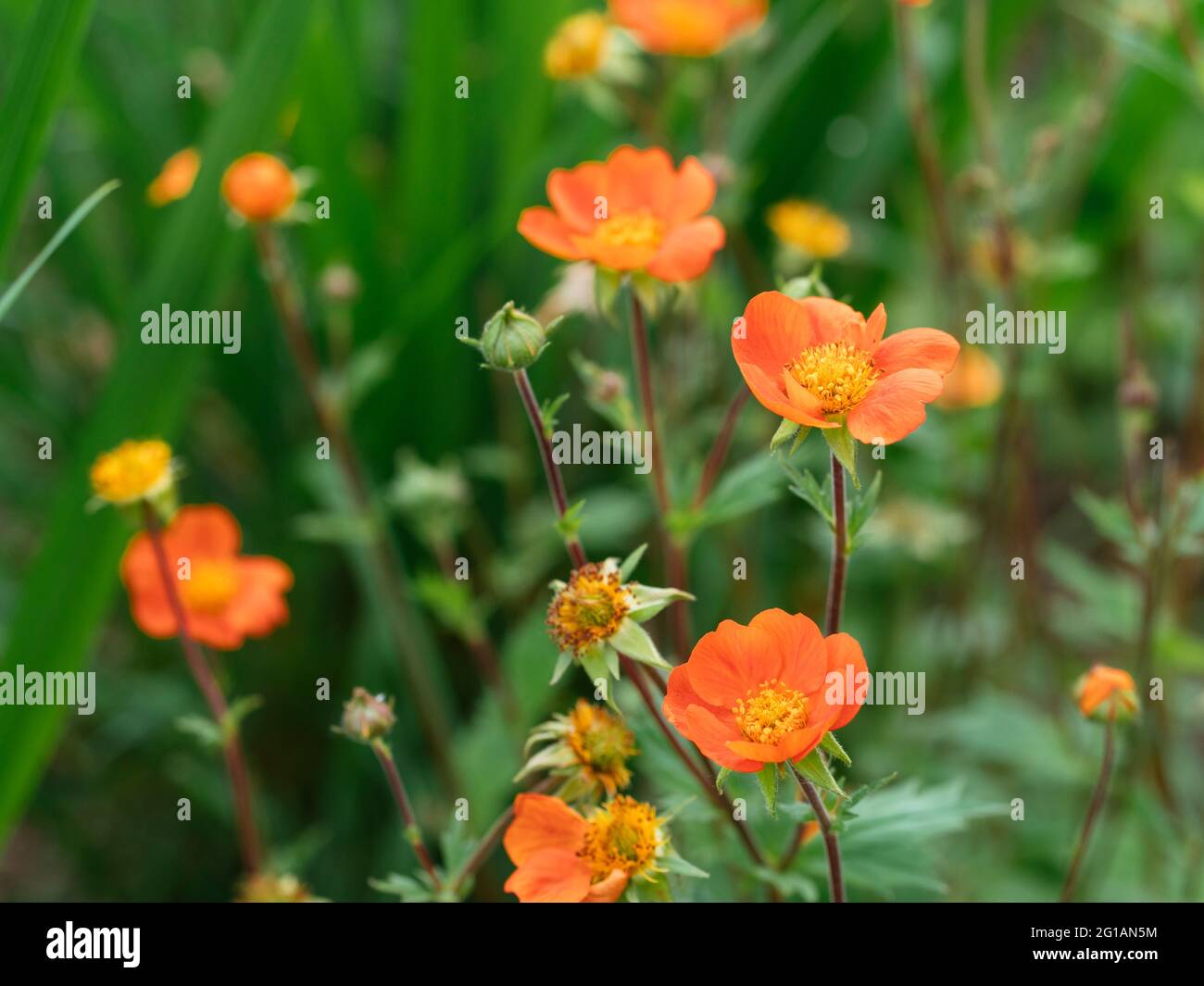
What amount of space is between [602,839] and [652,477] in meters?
0.37

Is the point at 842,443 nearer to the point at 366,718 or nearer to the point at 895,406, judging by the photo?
the point at 895,406

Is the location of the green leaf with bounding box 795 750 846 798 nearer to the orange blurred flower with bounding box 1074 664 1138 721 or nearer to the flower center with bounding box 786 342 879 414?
the flower center with bounding box 786 342 879 414

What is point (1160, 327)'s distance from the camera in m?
1.67

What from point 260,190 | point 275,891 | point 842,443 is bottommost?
point 275,891

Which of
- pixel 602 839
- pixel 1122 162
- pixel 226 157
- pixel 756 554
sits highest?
pixel 1122 162

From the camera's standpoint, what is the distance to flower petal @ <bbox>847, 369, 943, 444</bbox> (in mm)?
730

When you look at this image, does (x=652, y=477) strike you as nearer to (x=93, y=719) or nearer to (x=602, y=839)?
(x=602, y=839)

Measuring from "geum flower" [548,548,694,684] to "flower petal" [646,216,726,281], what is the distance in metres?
0.25

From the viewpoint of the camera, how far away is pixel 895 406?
746mm

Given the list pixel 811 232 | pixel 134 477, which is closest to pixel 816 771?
pixel 134 477

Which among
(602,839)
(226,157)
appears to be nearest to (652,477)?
(602,839)

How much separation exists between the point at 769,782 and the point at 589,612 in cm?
16

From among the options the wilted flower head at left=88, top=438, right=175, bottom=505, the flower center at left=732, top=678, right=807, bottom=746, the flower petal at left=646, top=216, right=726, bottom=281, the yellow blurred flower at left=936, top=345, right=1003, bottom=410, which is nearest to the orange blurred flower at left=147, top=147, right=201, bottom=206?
the wilted flower head at left=88, top=438, right=175, bottom=505
